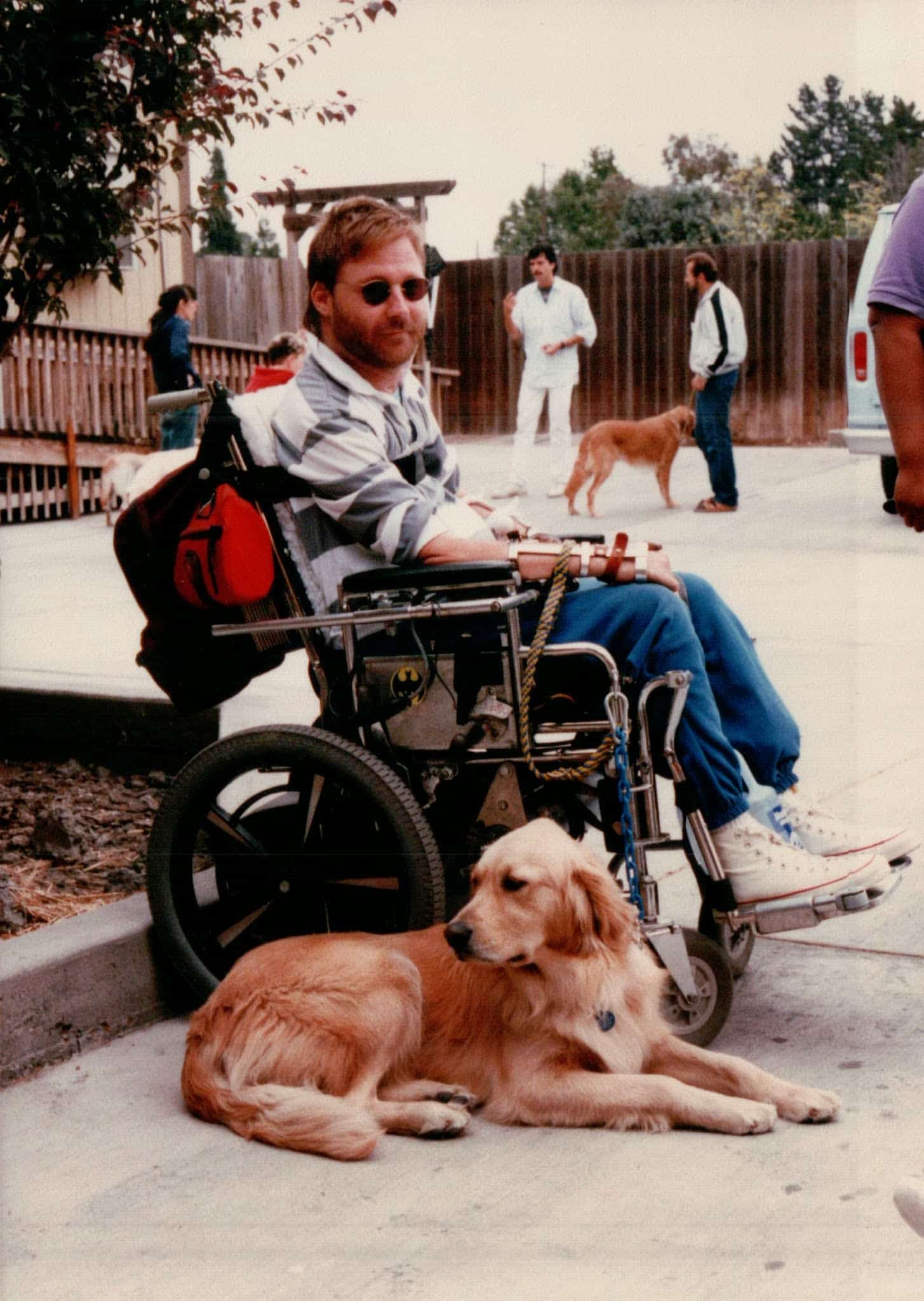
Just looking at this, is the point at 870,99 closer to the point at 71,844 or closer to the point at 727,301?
the point at 727,301

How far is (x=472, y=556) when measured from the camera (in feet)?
12.1

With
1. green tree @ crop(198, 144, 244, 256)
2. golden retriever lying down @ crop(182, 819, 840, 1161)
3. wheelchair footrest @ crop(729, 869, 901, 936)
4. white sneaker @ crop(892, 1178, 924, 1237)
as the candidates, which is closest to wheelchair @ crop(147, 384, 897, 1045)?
wheelchair footrest @ crop(729, 869, 901, 936)

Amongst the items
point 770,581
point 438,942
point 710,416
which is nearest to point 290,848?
point 438,942

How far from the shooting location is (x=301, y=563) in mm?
3857

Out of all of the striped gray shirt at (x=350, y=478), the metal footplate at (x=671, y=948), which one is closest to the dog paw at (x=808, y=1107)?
the metal footplate at (x=671, y=948)

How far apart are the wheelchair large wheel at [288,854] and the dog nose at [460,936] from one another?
1.65 feet

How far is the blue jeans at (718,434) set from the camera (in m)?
13.6

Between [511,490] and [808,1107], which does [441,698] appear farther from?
[511,490]

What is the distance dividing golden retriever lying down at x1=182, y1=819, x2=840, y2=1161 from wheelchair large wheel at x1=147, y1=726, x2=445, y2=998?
0.31 meters

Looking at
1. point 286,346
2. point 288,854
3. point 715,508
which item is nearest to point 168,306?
point 286,346

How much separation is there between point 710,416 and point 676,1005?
428 inches

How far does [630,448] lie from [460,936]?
1190 cm

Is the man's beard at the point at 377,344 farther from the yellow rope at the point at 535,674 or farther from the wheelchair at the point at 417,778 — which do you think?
the yellow rope at the point at 535,674

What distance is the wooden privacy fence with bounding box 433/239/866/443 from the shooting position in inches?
907
